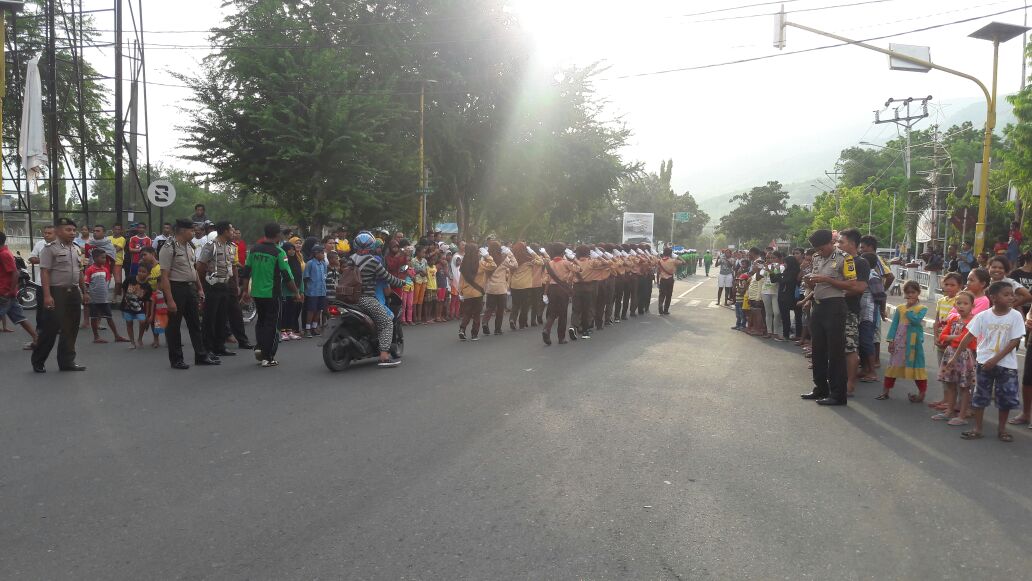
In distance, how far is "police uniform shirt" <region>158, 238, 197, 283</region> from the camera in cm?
981

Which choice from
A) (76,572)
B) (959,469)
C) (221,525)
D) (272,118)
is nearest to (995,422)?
(959,469)

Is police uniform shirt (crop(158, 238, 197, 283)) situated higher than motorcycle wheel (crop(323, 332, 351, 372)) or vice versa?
police uniform shirt (crop(158, 238, 197, 283))

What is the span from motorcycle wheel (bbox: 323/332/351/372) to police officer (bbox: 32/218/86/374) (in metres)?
2.90

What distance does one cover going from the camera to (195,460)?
5.70 meters

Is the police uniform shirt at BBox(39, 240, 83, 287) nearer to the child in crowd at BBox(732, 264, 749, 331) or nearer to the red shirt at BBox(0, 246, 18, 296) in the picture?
the red shirt at BBox(0, 246, 18, 296)

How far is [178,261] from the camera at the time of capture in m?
9.98

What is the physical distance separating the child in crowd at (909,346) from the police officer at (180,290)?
8349mm

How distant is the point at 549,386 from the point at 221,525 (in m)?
5.06

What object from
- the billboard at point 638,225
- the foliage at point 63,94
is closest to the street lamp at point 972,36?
the foliage at point 63,94

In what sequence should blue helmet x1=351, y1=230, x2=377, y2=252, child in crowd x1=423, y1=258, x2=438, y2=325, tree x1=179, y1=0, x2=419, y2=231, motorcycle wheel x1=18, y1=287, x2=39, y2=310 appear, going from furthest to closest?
1. tree x1=179, y1=0, x2=419, y2=231
2. child in crowd x1=423, y1=258, x2=438, y2=325
3. motorcycle wheel x1=18, y1=287, x2=39, y2=310
4. blue helmet x1=351, y1=230, x2=377, y2=252

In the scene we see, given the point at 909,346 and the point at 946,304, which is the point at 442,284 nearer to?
the point at 909,346

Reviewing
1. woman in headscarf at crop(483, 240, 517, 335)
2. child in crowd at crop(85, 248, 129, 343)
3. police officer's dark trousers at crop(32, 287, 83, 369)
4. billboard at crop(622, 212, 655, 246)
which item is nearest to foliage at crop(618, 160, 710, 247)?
billboard at crop(622, 212, 655, 246)

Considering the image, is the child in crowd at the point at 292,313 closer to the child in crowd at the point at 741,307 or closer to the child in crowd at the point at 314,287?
the child in crowd at the point at 314,287

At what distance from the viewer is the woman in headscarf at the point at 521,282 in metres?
15.7
